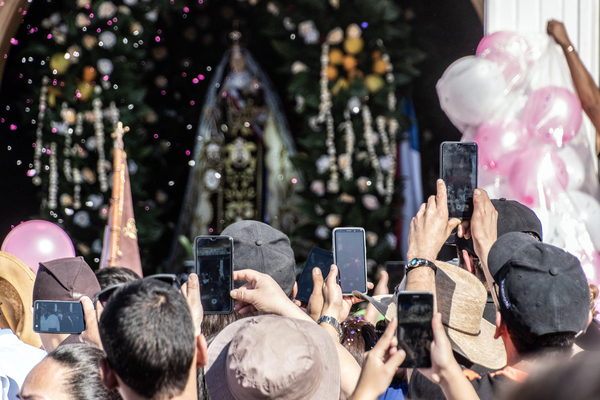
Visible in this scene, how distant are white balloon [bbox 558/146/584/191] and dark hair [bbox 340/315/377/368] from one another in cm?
164

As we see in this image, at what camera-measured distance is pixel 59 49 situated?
4379 millimetres

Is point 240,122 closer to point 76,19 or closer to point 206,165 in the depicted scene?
point 206,165

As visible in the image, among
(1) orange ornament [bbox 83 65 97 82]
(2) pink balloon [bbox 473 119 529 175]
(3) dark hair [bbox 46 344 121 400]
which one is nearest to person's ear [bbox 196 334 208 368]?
(3) dark hair [bbox 46 344 121 400]

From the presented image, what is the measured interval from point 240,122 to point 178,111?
525 millimetres

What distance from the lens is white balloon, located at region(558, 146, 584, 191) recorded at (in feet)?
9.24

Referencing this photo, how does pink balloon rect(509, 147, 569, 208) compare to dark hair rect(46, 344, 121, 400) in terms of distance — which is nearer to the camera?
dark hair rect(46, 344, 121, 400)

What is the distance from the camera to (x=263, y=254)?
1606mm

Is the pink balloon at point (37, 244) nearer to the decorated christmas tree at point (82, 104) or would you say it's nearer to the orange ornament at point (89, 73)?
the decorated christmas tree at point (82, 104)

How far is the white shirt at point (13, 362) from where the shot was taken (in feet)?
5.15

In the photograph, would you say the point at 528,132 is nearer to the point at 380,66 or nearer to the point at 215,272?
the point at 380,66

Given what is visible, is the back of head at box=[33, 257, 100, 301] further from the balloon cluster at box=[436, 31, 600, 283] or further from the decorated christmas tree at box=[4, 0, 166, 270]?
the decorated christmas tree at box=[4, 0, 166, 270]

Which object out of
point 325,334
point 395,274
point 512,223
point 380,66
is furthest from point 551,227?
point 380,66

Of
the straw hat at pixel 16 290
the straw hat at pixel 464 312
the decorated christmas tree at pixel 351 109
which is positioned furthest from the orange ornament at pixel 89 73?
the straw hat at pixel 464 312

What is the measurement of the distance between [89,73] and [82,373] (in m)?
3.62
